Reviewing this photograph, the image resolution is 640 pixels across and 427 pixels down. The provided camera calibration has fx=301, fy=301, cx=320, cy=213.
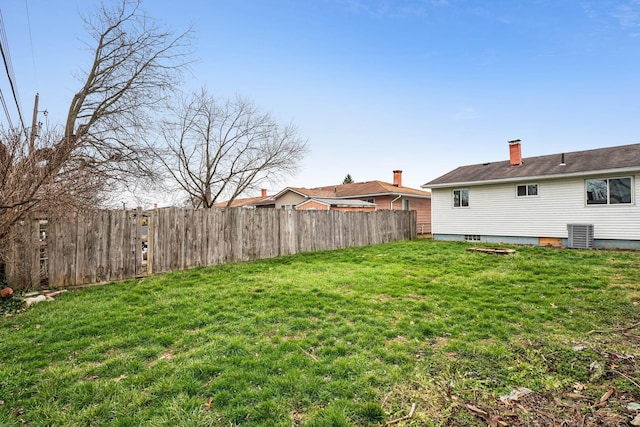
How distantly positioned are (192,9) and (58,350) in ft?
36.4

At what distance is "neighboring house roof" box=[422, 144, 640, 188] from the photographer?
11.3 meters

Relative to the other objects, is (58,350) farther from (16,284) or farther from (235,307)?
(16,284)

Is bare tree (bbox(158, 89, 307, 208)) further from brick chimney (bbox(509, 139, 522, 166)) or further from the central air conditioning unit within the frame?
the central air conditioning unit

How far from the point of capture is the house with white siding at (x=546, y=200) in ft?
36.2

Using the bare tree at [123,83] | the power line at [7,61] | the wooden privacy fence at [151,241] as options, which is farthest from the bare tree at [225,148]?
the wooden privacy fence at [151,241]

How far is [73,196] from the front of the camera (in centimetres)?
555

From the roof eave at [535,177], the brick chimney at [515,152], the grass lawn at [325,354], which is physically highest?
the brick chimney at [515,152]

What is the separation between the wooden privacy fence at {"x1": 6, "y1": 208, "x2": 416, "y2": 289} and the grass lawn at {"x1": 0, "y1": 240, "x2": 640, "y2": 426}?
2.92 ft

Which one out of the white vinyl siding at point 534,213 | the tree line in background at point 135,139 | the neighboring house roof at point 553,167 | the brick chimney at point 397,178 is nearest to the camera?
the tree line in background at point 135,139

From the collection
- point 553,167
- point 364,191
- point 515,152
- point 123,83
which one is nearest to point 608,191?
point 553,167

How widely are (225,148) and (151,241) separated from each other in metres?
14.0

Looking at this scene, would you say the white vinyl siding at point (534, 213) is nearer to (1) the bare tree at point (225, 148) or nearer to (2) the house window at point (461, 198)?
(2) the house window at point (461, 198)

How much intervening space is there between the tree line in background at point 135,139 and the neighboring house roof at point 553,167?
35.6ft

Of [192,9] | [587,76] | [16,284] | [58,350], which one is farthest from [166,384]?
[587,76]
